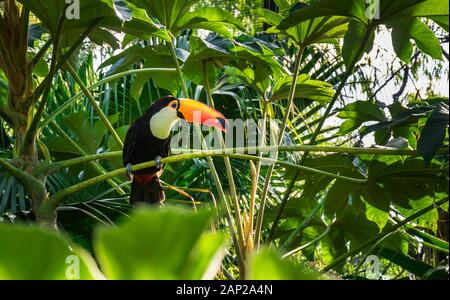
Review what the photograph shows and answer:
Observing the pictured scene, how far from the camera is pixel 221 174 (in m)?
3.35

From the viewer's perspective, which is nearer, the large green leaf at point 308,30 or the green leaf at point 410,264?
the large green leaf at point 308,30

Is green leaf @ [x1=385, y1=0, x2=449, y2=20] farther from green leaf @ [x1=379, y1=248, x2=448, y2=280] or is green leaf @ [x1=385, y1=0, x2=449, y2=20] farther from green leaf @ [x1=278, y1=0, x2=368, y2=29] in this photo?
green leaf @ [x1=379, y1=248, x2=448, y2=280]

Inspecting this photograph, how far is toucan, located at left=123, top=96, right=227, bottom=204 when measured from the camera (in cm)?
229

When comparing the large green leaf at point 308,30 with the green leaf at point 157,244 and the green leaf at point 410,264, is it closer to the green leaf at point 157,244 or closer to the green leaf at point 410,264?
the green leaf at point 410,264

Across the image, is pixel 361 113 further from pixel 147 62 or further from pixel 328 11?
pixel 147 62

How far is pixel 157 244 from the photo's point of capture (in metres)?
0.33

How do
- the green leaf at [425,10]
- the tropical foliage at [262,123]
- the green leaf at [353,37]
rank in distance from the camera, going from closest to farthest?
the tropical foliage at [262,123]
the green leaf at [425,10]
the green leaf at [353,37]

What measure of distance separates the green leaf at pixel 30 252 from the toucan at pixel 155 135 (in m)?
1.90

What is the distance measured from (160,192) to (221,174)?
0.95 metres

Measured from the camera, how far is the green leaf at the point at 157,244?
328 mm

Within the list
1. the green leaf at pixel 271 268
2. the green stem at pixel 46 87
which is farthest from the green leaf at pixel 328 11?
the green leaf at pixel 271 268
